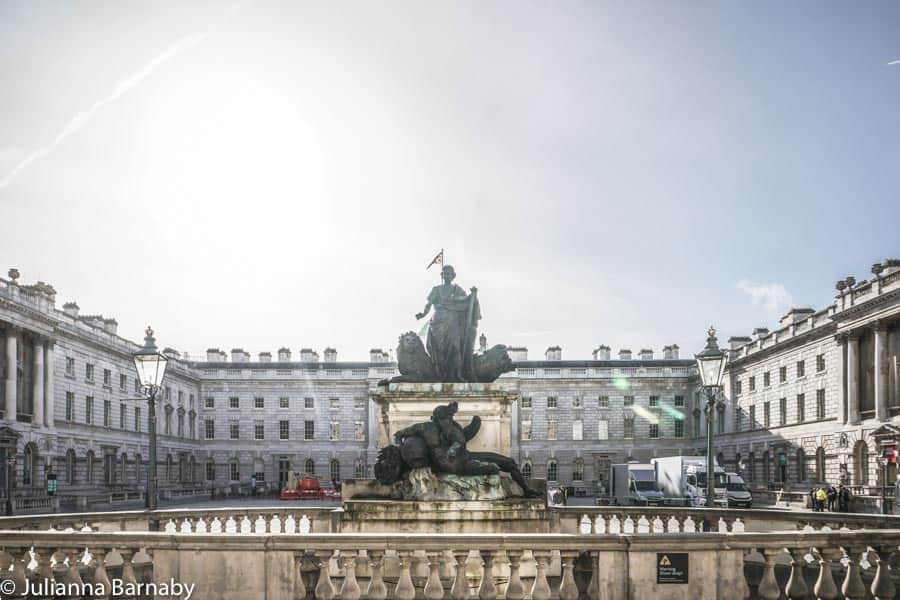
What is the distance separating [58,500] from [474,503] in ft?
138

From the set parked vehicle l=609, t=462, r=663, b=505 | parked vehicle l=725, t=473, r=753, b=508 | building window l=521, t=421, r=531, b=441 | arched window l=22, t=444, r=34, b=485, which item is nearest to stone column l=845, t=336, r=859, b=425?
parked vehicle l=725, t=473, r=753, b=508

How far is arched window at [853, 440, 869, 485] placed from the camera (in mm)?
53906

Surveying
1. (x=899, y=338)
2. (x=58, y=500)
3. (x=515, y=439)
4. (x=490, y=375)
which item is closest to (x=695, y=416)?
(x=515, y=439)

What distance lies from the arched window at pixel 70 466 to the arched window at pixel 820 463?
170ft

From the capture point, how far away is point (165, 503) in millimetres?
58969

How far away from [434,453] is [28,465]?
52.4m

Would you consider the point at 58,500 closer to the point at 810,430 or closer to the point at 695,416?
the point at 810,430

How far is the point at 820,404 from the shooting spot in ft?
203

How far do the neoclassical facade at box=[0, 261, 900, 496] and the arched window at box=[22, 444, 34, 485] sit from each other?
0.43ft

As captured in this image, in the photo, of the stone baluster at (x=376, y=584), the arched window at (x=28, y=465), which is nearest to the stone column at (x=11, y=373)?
the arched window at (x=28, y=465)

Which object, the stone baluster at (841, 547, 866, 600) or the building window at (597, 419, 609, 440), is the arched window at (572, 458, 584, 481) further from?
the stone baluster at (841, 547, 866, 600)

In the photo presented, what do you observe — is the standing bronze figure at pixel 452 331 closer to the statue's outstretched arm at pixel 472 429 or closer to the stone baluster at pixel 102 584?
the statue's outstretched arm at pixel 472 429

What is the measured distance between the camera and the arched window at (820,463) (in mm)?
60344

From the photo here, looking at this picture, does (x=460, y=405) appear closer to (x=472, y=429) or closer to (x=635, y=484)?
(x=472, y=429)
